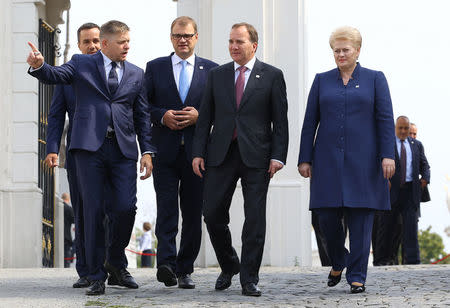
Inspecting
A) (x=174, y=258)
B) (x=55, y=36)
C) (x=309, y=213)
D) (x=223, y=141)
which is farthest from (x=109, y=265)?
(x=55, y=36)

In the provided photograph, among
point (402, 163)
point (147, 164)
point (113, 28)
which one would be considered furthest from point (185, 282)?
point (402, 163)

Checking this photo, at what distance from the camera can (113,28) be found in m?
8.95

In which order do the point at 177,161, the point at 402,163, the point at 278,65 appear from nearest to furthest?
the point at 177,161
the point at 278,65
the point at 402,163

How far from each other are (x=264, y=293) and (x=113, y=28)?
232 centimetres

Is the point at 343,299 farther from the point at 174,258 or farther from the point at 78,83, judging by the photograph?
the point at 78,83

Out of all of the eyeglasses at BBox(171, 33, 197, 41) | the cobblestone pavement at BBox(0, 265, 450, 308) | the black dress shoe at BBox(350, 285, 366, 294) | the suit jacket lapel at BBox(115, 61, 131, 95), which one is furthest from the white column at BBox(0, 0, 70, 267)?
the black dress shoe at BBox(350, 285, 366, 294)

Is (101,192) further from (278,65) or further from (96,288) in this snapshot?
(278,65)

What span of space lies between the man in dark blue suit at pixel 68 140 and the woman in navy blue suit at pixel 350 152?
194 cm

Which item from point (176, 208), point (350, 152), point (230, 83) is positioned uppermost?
point (230, 83)

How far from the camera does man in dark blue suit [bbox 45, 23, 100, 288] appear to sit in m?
9.55

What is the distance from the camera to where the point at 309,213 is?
575 inches

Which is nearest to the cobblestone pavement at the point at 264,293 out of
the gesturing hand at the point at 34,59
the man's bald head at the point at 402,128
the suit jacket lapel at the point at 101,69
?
the suit jacket lapel at the point at 101,69

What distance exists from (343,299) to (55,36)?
9.53m

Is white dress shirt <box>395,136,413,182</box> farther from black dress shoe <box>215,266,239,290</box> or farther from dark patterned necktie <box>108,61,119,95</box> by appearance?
dark patterned necktie <box>108,61,119,95</box>
